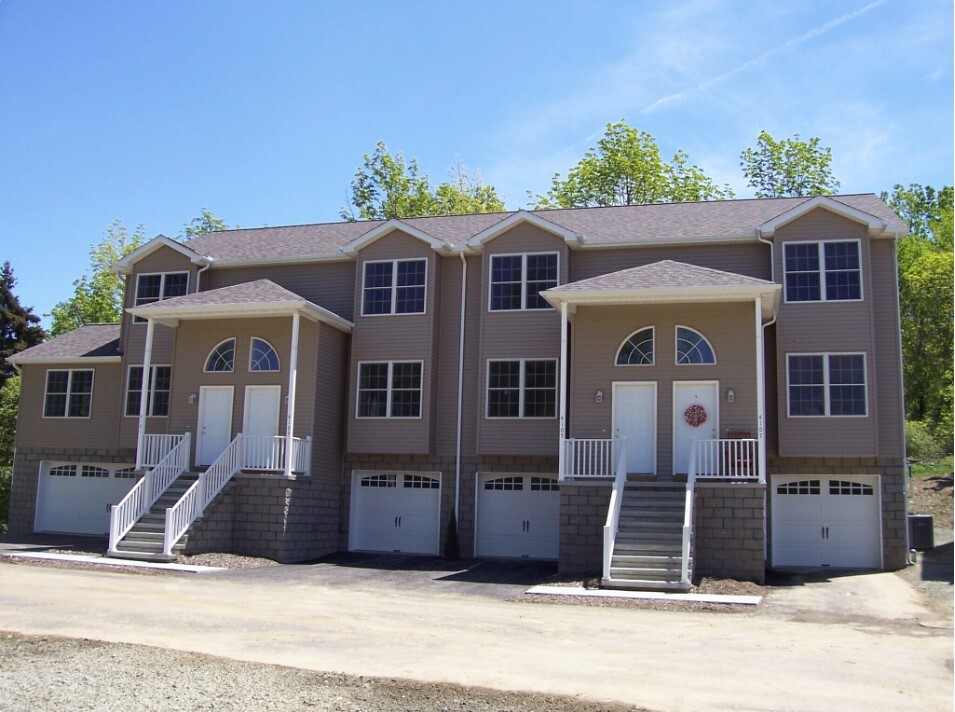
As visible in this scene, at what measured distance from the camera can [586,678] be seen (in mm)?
8992

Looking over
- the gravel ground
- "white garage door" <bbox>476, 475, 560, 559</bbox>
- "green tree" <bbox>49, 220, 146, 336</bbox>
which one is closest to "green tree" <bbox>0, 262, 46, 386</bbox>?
"green tree" <bbox>49, 220, 146, 336</bbox>

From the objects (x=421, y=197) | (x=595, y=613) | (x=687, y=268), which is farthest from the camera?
(x=421, y=197)

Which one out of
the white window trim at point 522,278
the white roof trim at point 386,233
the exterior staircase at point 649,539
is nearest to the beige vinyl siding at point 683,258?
the white window trim at point 522,278

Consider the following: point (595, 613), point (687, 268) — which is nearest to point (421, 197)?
point (687, 268)

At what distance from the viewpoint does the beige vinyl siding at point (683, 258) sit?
20.7m

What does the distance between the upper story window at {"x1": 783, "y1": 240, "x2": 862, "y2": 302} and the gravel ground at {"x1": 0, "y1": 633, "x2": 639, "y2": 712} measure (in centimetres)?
1404

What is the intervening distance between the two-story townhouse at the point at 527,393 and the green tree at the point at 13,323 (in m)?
18.9

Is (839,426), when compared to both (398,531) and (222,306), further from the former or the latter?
(222,306)

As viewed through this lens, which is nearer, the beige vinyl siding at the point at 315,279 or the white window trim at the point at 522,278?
the white window trim at the point at 522,278

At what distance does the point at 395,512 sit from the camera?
73.5 ft

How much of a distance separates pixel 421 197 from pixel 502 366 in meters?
22.3

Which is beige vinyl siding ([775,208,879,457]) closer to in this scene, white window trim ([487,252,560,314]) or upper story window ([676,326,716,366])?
upper story window ([676,326,716,366])

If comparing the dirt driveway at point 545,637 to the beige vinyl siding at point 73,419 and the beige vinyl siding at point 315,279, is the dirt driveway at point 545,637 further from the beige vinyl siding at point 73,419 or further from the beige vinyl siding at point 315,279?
the beige vinyl siding at point 73,419

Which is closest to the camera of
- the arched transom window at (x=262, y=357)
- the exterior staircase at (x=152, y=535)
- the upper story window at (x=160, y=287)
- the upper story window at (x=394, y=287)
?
the exterior staircase at (x=152, y=535)
